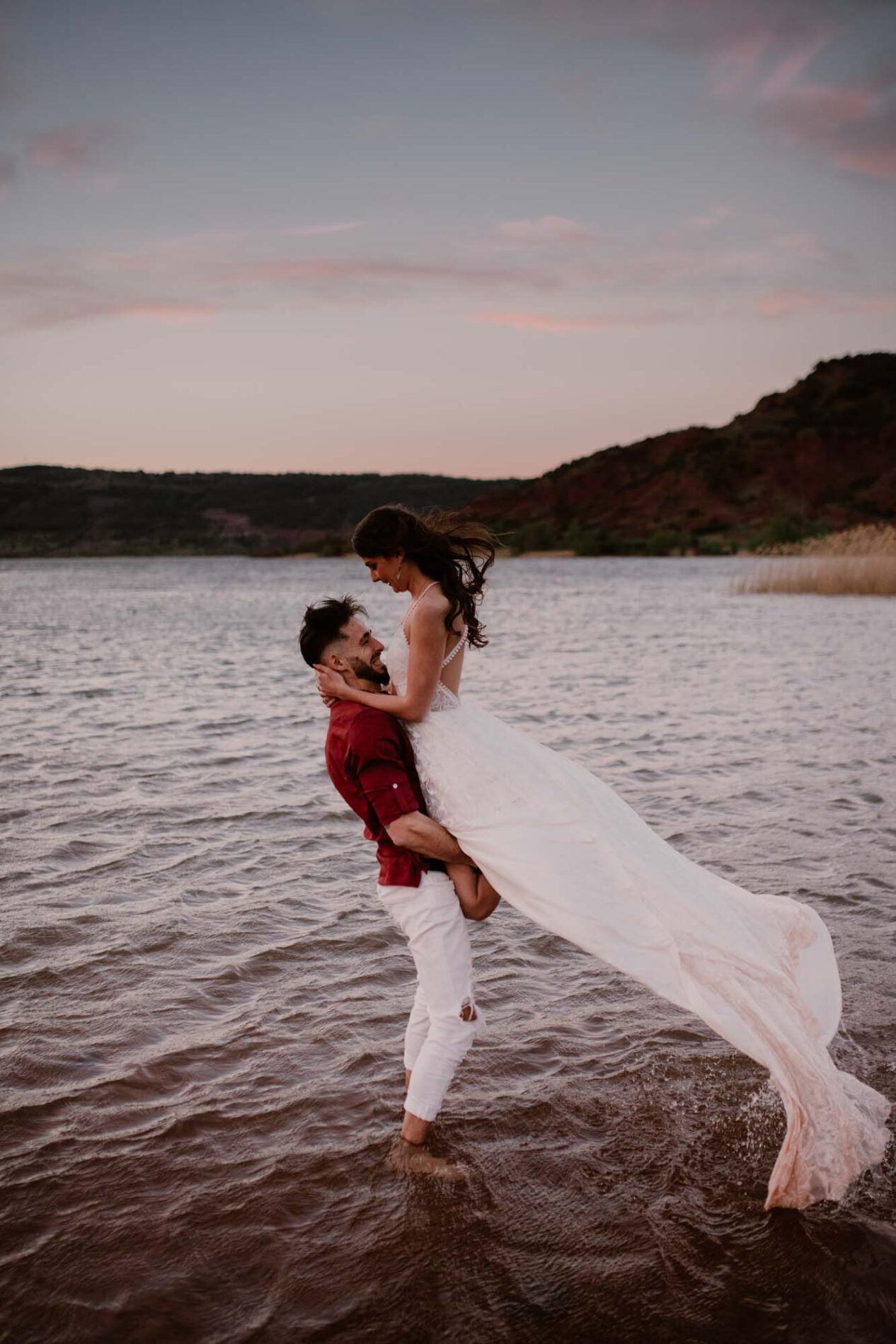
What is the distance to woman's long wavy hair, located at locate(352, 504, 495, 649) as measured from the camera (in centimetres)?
364

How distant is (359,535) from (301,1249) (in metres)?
2.36

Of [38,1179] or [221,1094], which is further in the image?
[221,1094]

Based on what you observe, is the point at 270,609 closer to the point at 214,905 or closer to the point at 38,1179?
the point at 214,905

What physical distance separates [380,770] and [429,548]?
2.55ft

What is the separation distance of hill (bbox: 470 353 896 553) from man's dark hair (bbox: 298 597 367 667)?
4070 inches

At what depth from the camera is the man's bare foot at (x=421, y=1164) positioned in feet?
12.6

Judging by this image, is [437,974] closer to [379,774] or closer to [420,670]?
[379,774]

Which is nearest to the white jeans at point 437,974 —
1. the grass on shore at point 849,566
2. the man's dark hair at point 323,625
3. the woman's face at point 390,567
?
the man's dark hair at point 323,625

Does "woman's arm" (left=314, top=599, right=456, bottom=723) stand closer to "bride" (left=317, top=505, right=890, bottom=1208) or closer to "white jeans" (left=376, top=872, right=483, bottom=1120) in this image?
"bride" (left=317, top=505, right=890, bottom=1208)

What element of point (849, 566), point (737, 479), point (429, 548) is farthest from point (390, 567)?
point (737, 479)

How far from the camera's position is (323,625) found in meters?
3.72

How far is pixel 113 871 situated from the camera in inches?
290

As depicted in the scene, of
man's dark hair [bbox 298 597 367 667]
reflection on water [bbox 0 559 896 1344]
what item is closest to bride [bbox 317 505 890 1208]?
man's dark hair [bbox 298 597 367 667]

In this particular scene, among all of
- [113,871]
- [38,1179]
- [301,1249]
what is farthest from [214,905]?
[301,1249]
